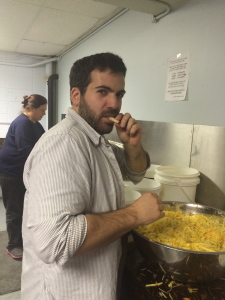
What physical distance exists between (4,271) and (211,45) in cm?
256

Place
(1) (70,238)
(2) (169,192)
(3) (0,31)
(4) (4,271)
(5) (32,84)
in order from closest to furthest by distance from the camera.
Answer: (1) (70,238) < (2) (169,192) < (4) (4,271) < (3) (0,31) < (5) (32,84)

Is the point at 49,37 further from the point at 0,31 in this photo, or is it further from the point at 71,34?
the point at 0,31

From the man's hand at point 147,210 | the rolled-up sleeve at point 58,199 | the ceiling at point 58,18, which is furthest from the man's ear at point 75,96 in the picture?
the ceiling at point 58,18

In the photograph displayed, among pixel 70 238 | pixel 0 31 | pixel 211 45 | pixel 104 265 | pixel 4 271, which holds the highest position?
pixel 0 31

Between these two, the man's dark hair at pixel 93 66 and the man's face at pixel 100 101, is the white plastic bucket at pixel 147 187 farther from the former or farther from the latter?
the man's dark hair at pixel 93 66

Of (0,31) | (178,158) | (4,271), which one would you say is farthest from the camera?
(0,31)

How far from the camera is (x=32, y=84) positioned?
495 centimetres

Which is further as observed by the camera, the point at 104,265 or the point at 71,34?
the point at 71,34

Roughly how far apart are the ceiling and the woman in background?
97 cm

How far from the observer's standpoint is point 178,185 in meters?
1.51

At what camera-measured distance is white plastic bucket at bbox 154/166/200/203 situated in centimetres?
151

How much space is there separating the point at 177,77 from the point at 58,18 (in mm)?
1678

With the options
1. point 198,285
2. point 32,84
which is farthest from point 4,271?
point 32,84

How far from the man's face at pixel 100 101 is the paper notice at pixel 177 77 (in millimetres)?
944
